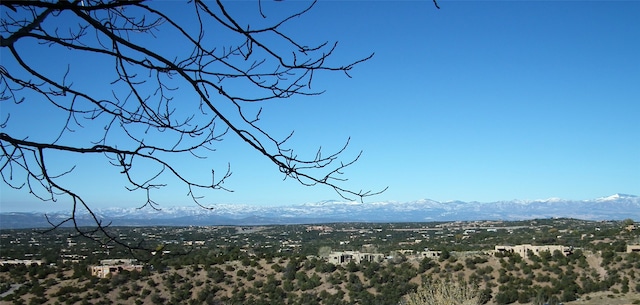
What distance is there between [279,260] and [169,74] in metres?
30.9

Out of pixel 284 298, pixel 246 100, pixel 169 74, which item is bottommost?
pixel 284 298

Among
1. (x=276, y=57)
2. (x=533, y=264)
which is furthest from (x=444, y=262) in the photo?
Result: (x=276, y=57)

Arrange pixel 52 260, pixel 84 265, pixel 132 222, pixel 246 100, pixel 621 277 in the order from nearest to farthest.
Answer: pixel 246 100 < pixel 621 277 < pixel 84 265 < pixel 52 260 < pixel 132 222

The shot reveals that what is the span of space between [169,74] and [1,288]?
2922 centimetres

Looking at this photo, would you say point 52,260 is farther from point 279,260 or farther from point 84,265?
point 279,260

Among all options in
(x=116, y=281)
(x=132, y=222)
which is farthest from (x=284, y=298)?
(x=132, y=222)

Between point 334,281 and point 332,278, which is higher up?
point 332,278

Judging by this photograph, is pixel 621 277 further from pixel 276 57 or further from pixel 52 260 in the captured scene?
pixel 52 260

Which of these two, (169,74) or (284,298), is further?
(284,298)

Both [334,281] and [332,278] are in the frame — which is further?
[332,278]

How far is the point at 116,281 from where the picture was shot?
2795 centimetres

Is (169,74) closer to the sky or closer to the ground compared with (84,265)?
closer to the sky

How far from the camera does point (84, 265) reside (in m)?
32.1

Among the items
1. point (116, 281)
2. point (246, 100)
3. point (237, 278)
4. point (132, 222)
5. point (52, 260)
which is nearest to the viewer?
point (246, 100)
